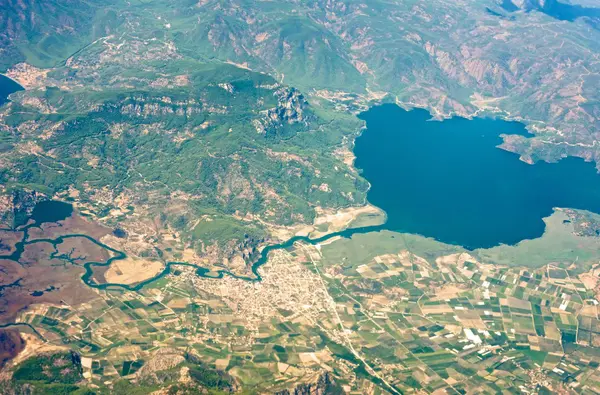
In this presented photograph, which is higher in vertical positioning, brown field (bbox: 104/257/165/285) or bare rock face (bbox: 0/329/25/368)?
bare rock face (bbox: 0/329/25/368)

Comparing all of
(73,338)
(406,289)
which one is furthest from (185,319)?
(406,289)

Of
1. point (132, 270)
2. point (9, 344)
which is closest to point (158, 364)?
point (9, 344)

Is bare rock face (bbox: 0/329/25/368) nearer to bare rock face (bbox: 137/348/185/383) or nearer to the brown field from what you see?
bare rock face (bbox: 137/348/185/383)

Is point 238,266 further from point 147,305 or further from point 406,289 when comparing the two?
point 406,289

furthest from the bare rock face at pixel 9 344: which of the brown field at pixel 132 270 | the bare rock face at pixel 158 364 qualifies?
the brown field at pixel 132 270

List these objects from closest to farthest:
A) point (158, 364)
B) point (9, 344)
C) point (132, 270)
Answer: point (158, 364), point (9, 344), point (132, 270)

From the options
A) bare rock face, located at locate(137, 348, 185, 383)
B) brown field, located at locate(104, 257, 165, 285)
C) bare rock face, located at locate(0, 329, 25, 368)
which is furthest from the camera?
brown field, located at locate(104, 257, 165, 285)

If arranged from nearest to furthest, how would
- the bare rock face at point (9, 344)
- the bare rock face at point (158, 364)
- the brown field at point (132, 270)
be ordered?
the bare rock face at point (158, 364) < the bare rock face at point (9, 344) < the brown field at point (132, 270)

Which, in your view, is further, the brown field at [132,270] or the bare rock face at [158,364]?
the brown field at [132,270]

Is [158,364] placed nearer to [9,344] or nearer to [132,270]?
[9,344]

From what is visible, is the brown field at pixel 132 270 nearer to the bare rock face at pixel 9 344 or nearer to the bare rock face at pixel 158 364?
the bare rock face at pixel 9 344

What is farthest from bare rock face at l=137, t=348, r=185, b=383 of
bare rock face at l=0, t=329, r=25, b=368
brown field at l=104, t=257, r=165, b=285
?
brown field at l=104, t=257, r=165, b=285
